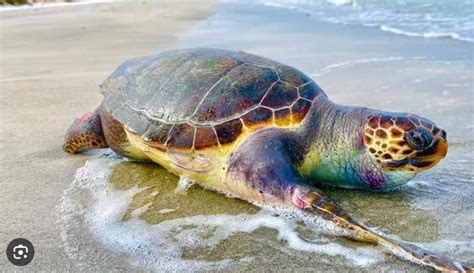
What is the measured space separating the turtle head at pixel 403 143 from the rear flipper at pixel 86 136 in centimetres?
170

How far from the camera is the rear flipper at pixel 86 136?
10.2 ft

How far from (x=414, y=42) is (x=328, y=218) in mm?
6066

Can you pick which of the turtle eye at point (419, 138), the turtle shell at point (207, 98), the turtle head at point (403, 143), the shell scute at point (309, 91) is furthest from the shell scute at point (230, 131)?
the turtle eye at point (419, 138)

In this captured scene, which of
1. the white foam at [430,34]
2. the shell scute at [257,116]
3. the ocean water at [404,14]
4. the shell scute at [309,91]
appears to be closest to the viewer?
the shell scute at [257,116]

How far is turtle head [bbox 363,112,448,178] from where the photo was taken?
2.24m

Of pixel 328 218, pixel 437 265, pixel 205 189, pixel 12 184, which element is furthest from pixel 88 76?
pixel 437 265

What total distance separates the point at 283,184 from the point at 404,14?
9.72 m

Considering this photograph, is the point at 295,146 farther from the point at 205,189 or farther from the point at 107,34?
the point at 107,34

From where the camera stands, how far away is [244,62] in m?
2.80

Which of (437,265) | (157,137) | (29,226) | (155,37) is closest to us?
(437,265)

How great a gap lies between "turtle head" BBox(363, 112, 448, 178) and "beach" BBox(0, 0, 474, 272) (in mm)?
220

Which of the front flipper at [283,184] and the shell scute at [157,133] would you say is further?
the shell scute at [157,133]

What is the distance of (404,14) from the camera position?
1081cm

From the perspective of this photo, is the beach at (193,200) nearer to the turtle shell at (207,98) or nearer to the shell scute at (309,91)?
the turtle shell at (207,98)
